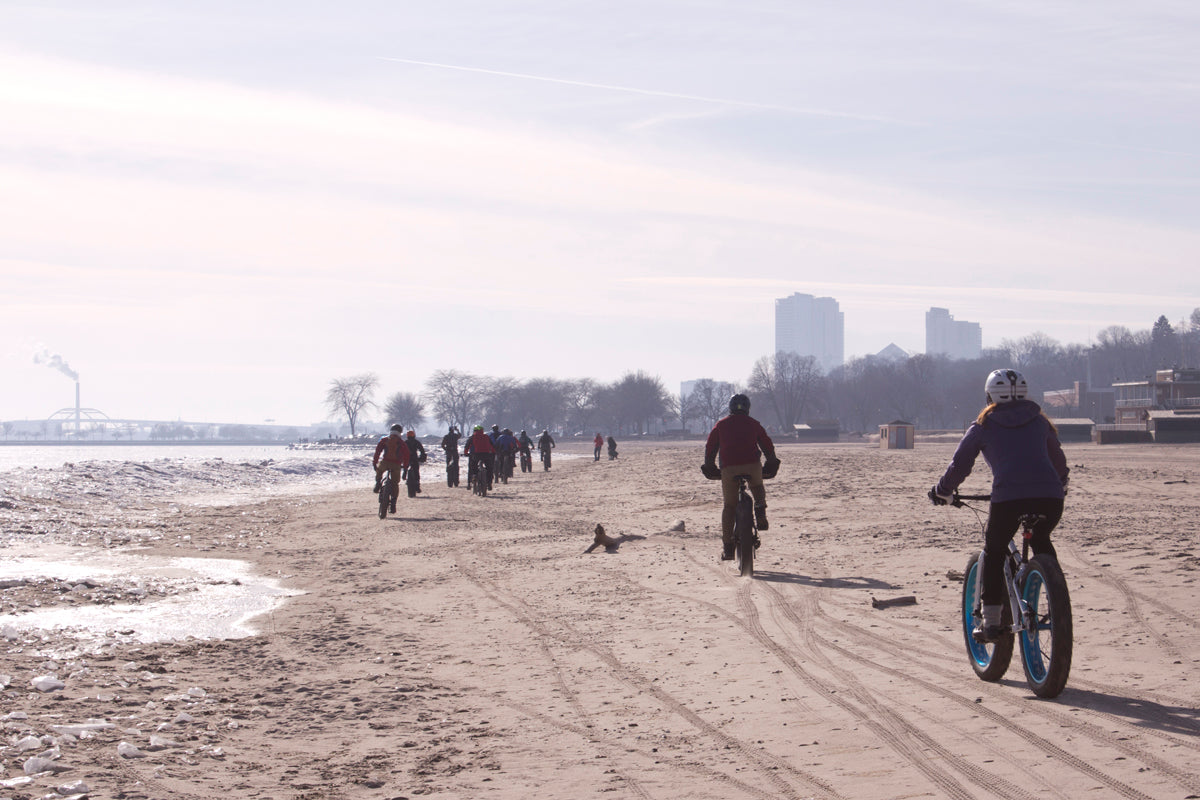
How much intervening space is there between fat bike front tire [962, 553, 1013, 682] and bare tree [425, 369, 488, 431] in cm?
15092

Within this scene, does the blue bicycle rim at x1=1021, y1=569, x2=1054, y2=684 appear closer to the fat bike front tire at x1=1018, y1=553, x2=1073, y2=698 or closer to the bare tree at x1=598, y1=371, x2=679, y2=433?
the fat bike front tire at x1=1018, y1=553, x2=1073, y2=698

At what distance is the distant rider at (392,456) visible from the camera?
2016 centimetres

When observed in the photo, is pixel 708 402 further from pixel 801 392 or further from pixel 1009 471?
pixel 1009 471

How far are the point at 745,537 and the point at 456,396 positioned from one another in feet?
484

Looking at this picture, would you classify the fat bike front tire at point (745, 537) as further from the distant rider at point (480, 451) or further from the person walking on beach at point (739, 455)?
the distant rider at point (480, 451)

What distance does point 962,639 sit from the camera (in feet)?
24.9

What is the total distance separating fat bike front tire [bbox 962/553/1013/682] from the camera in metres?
6.07

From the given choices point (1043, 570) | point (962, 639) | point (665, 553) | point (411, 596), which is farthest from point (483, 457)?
point (1043, 570)

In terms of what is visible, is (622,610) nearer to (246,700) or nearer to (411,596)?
(411,596)

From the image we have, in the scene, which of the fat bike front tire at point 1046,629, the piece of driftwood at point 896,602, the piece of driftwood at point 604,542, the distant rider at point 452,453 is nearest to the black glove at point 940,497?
the fat bike front tire at point 1046,629

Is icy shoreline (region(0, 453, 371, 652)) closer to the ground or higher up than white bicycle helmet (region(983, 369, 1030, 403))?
closer to the ground

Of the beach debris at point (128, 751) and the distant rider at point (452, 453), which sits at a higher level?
the distant rider at point (452, 453)

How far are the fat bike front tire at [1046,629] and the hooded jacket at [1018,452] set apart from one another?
0.38 m

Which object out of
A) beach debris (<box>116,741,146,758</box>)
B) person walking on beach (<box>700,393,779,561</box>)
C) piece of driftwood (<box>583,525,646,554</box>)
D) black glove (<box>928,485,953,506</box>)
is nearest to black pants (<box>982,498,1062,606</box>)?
black glove (<box>928,485,953,506</box>)
